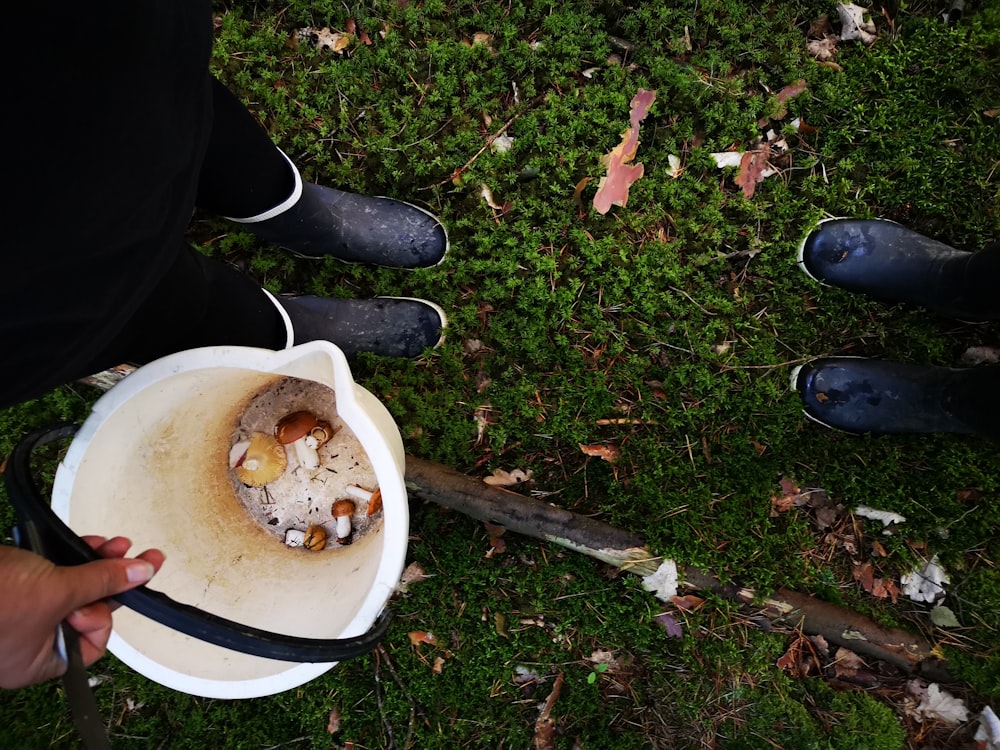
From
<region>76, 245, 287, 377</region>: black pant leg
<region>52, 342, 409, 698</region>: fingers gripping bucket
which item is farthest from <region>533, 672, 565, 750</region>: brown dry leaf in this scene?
<region>76, 245, 287, 377</region>: black pant leg

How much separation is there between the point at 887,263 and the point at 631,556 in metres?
1.81

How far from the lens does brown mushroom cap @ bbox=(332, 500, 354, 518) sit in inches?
104

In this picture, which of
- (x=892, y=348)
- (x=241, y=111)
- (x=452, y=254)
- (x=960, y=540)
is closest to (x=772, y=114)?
(x=892, y=348)

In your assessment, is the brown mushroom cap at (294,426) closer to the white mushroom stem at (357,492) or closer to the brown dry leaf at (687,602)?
the white mushroom stem at (357,492)

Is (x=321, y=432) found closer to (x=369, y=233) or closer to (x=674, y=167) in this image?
(x=369, y=233)

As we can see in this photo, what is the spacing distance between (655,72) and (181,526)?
2.95 meters

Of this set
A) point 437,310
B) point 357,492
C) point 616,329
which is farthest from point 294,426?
point 616,329

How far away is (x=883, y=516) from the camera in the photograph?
2949 mm

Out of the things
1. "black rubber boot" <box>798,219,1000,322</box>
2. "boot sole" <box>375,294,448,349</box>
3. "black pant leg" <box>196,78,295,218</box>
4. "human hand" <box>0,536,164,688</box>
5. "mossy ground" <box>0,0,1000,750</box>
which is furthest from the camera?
"boot sole" <box>375,294,448,349</box>

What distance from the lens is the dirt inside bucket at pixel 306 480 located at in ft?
8.71

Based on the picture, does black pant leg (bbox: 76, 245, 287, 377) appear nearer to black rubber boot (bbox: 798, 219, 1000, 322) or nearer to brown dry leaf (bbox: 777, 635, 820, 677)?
black rubber boot (bbox: 798, 219, 1000, 322)

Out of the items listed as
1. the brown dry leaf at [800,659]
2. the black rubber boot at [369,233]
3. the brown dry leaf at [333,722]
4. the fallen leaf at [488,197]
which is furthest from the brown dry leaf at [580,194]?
the brown dry leaf at [333,722]

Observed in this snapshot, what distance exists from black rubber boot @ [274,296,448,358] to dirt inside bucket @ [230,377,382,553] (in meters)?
0.33

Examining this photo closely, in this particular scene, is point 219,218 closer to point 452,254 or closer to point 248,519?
point 452,254
